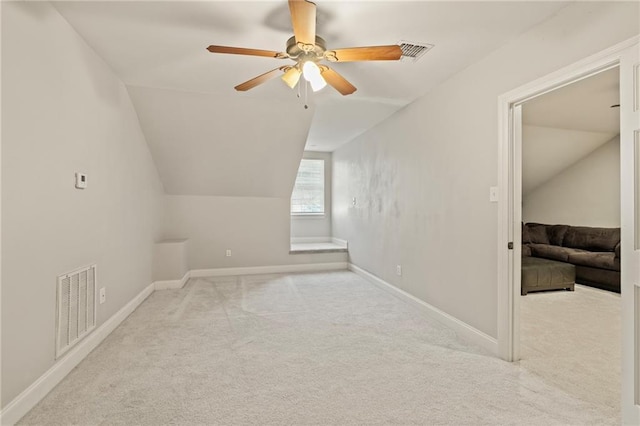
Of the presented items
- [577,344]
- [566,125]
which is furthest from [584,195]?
[577,344]

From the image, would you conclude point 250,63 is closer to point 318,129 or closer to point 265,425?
point 318,129

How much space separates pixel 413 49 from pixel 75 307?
123 inches

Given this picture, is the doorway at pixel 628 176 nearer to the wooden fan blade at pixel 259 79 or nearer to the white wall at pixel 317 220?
the wooden fan blade at pixel 259 79

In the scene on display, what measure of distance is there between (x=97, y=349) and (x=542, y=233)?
6.62m

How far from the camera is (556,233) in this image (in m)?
5.61

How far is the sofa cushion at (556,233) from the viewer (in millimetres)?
5500

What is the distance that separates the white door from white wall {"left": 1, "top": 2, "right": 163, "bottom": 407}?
123 inches

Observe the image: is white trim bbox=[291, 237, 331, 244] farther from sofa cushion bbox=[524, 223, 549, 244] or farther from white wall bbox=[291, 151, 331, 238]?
sofa cushion bbox=[524, 223, 549, 244]

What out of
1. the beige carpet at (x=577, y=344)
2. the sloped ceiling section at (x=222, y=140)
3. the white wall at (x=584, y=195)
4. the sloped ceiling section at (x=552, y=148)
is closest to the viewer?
the beige carpet at (x=577, y=344)

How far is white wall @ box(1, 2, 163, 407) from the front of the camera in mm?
1640

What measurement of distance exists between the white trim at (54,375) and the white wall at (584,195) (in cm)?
698

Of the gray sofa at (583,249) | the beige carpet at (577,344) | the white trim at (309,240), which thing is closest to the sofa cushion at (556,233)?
the gray sofa at (583,249)

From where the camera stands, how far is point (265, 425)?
1.62m

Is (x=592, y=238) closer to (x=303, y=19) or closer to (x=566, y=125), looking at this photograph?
(x=566, y=125)
